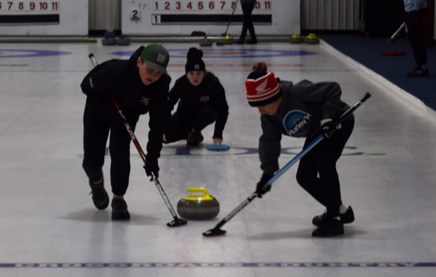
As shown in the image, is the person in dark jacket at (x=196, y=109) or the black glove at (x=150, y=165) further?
the person in dark jacket at (x=196, y=109)

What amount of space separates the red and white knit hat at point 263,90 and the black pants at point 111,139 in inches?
39.1

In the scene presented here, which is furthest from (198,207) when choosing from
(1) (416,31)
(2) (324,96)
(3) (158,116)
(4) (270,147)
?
(1) (416,31)

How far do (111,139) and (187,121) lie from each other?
275 cm

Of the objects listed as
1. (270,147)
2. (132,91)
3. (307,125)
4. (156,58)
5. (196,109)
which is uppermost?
(156,58)

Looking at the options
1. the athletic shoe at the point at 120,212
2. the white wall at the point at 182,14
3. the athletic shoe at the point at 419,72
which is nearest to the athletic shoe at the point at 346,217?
the athletic shoe at the point at 120,212

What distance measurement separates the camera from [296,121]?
20.3 ft

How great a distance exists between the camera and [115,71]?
664 cm

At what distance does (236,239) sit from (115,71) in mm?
1214

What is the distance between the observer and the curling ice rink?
5.78 metres

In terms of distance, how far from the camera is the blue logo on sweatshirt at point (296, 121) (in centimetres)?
617

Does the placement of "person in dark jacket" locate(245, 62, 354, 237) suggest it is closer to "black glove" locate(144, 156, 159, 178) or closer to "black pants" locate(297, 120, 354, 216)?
"black pants" locate(297, 120, 354, 216)

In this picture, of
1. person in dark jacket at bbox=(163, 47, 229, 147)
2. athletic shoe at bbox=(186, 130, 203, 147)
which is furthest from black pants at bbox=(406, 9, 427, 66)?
athletic shoe at bbox=(186, 130, 203, 147)

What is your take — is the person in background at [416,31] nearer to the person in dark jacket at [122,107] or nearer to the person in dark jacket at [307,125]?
the person in dark jacket at [122,107]

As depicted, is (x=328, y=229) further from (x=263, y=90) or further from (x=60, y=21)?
(x=60, y=21)
